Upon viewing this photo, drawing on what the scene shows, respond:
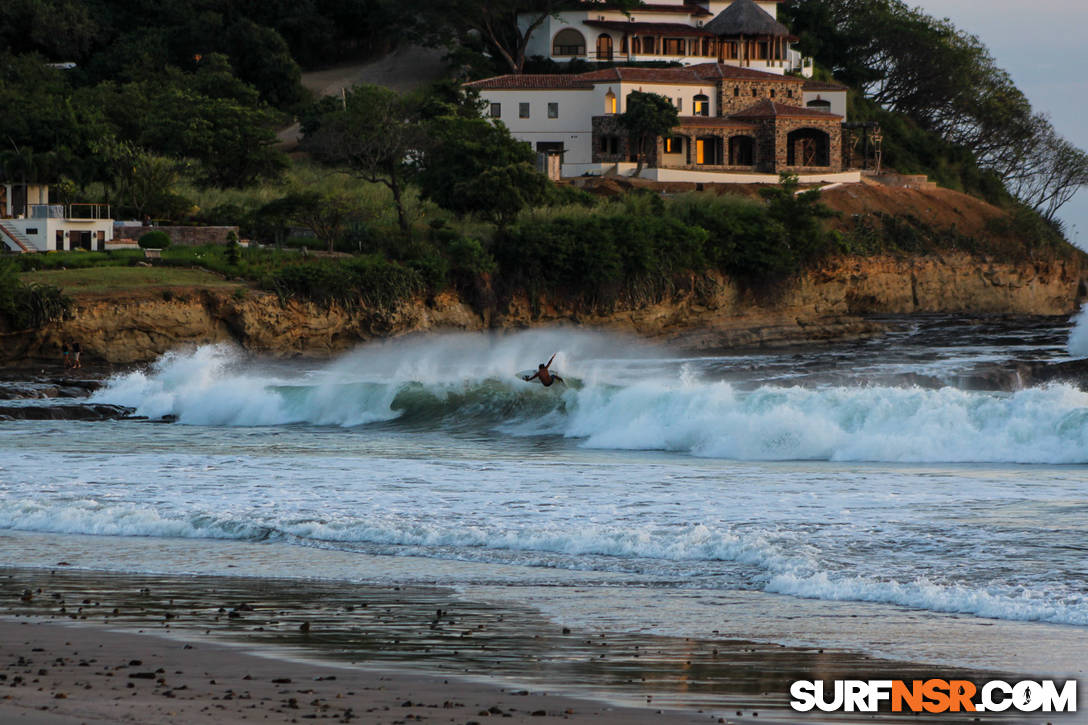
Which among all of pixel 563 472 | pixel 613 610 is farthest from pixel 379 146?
pixel 613 610

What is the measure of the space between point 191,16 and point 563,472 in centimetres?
8092

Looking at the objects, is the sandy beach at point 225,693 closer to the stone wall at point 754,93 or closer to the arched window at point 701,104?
the arched window at point 701,104

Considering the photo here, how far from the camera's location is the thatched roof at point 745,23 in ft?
305

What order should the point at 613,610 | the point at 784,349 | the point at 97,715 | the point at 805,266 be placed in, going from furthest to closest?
the point at 805,266 < the point at 784,349 < the point at 613,610 < the point at 97,715

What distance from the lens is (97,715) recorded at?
372 inches

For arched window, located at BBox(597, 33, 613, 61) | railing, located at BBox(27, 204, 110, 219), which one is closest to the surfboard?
railing, located at BBox(27, 204, 110, 219)

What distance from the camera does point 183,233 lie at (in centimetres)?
6056

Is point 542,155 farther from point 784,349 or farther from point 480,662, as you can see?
point 480,662

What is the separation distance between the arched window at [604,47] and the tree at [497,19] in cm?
192

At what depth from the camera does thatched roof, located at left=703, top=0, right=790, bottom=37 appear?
305ft

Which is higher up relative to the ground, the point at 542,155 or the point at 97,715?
the point at 542,155

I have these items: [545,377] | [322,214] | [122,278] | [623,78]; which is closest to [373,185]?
[322,214]

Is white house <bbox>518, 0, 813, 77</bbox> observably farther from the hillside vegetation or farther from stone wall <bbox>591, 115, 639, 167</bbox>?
stone wall <bbox>591, 115, 639, 167</bbox>
